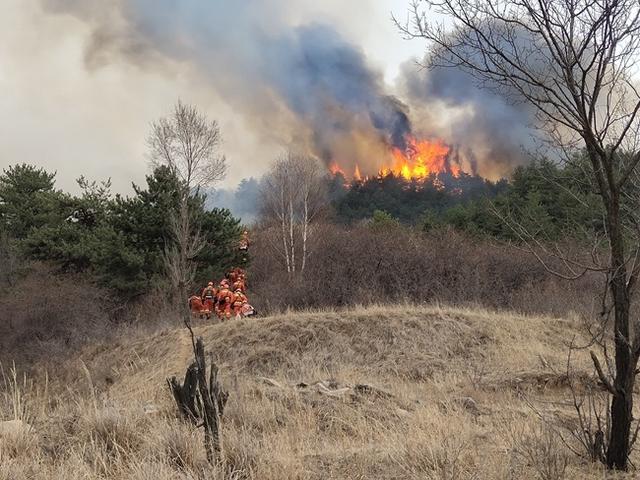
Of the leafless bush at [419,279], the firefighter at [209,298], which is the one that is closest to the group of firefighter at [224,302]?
the firefighter at [209,298]

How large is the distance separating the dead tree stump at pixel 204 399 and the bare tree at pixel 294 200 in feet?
73.5

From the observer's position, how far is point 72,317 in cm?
2091

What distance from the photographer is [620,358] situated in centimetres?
377

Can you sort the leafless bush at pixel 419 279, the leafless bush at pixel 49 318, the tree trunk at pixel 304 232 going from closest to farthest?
the leafless bush at pixel 49 318 < the leafless bush at pixel 419 279 < the tree trunk at pixel 304 232

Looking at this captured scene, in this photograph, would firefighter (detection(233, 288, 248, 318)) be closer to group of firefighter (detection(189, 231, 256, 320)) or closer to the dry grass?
group of firefighter (detection(189, 231, 256, 320))

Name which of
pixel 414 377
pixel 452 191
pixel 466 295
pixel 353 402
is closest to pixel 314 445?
pixel 353 402

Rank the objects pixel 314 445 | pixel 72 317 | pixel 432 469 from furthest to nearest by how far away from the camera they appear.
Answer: pixel 72 317 → pixel 314 445 → pixel 432 469

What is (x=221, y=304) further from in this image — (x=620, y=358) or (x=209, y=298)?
(x=620, y=358)

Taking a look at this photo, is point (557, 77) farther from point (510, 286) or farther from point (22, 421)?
point (510, 286)

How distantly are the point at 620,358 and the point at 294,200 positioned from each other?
27.5m

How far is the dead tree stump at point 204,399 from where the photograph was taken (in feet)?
13.0

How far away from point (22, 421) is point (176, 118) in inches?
954

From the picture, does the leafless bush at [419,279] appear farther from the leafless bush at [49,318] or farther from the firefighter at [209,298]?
the leafless bush at [49,318]

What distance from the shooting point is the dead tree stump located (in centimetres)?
398
